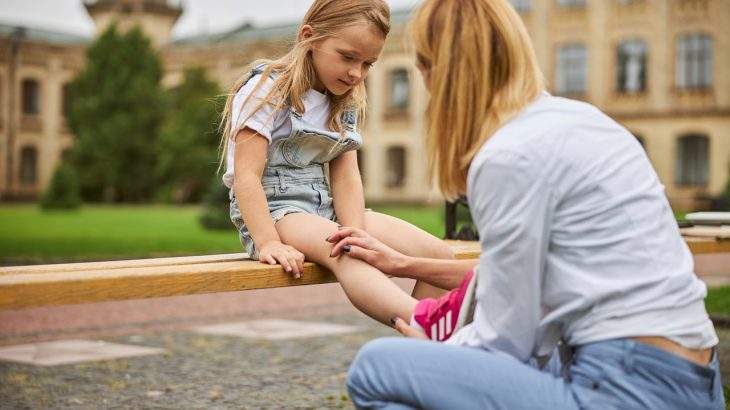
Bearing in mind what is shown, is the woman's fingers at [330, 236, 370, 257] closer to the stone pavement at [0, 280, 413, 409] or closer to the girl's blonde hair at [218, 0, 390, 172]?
the girl's blonde hair at [218, 0, 390, 172]

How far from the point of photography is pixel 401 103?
41031mm

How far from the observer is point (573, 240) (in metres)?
2.05

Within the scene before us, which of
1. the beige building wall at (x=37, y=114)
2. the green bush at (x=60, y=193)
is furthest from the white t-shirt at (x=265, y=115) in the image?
the beige building wall at (x=37, y=114)

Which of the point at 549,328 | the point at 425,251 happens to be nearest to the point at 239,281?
the point at 425,251

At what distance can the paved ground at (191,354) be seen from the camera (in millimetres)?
5016

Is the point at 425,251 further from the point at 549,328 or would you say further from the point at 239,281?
the point at 549,328

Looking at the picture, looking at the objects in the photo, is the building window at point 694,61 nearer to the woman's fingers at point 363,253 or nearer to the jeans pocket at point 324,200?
the jeans pocket at point 324,200

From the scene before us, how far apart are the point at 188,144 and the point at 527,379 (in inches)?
1524

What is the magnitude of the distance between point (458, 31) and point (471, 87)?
0.11 metres

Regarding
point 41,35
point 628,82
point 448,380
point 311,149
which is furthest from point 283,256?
point 41,35

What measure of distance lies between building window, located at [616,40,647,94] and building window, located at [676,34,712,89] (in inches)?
46.9

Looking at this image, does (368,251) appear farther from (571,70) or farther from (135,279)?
(571,70)

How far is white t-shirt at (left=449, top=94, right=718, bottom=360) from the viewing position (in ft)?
6.56

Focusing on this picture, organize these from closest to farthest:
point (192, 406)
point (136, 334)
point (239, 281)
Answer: point (239, 281), point (192, 406), point (136, 334)
